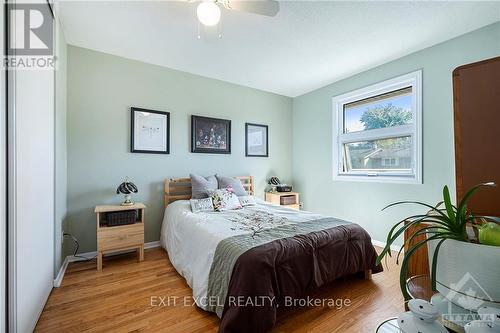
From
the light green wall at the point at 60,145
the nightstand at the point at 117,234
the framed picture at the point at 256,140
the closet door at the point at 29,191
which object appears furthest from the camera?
the framed picture at the point at 256,140

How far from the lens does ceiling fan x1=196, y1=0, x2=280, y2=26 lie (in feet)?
5.31

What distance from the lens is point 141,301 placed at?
1887mm

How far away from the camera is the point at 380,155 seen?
3256 mm

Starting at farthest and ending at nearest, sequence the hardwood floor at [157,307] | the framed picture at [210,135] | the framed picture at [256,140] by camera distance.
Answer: the framed picture at [256,140] < the framed picture at [210,135] < the hardwood floor at [157,307]

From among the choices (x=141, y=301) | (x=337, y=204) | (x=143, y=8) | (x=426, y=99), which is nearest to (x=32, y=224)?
(x=141, y=301)

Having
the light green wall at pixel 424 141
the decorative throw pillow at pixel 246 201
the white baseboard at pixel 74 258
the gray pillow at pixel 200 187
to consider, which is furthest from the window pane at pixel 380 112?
the gray pillow at pixel 200 187

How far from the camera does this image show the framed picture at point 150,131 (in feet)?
9.89

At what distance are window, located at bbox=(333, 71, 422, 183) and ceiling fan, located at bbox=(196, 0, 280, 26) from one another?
2.17m

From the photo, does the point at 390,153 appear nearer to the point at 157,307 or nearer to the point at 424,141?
the point at 424,141

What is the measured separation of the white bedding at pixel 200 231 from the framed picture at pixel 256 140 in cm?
135

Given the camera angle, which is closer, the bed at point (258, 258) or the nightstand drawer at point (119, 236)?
the bed at point (258, 258)

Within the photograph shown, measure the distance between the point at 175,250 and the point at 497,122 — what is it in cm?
270

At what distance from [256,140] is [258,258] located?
2.88 meters

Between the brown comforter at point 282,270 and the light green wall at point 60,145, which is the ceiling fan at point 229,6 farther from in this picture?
the brown comforter at point 282,270
